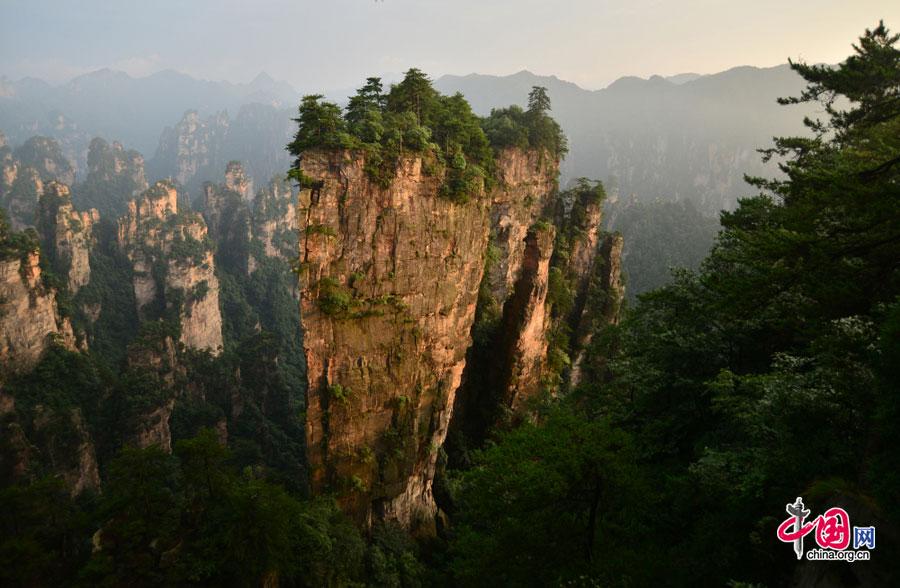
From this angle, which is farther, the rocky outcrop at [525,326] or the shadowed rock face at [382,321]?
the rocky outcrop at [525,326]

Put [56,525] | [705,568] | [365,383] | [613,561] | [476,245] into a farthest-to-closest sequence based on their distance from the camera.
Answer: [476,245] < [56,525] < [365,383] < [613,561] < [705,568]

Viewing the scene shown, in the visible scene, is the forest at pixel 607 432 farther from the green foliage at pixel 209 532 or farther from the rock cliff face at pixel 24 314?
the rock cliff face at pixel 24 314

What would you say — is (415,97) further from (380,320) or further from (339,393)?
(339,393)

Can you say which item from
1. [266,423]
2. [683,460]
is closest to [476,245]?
[683,460]

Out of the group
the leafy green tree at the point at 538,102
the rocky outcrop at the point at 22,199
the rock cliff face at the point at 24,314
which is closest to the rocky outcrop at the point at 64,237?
the rock cliff face at the point at 24,314

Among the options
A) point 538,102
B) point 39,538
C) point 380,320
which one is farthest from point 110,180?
point 380,320

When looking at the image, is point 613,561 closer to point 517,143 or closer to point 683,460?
point 683,460
